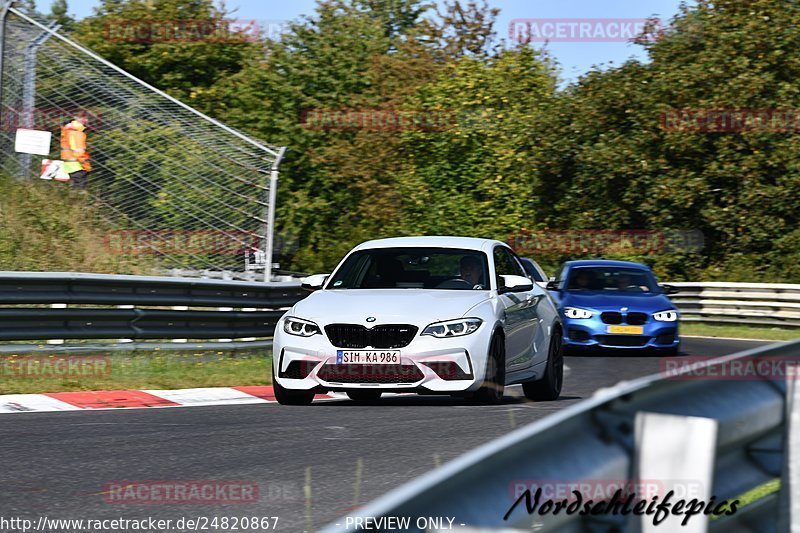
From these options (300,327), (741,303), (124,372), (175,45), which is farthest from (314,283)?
(175,45)

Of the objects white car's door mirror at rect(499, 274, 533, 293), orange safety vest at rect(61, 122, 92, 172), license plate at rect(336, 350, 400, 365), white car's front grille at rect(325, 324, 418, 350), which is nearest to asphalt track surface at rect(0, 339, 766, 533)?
license plate at rect(336, 350, 400, 365)

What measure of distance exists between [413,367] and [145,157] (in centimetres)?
820

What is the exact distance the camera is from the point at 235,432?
8.88 meters

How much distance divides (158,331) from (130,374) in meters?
1.02

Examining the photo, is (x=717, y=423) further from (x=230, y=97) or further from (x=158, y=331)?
(x=230, y=97)

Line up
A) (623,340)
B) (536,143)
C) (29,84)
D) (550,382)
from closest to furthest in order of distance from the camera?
1. (550,382)
2. (29,84)
3. (623,340)
4. (536,143)

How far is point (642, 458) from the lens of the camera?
270 centimetres

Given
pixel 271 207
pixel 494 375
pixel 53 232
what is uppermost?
pixel 271 207

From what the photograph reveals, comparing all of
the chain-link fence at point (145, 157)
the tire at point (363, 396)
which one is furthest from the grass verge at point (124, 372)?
the chain-link fence at point (145, 157)

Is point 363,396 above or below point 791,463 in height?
below

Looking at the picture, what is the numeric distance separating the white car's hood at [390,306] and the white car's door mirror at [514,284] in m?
0.28

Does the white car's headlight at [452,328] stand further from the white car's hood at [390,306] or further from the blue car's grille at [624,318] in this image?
the blue car's grille at [624,318]

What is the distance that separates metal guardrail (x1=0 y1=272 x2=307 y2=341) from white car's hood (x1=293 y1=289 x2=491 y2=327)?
9.89 ft

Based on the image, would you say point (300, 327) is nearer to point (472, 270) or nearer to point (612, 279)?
point (472, 270)
